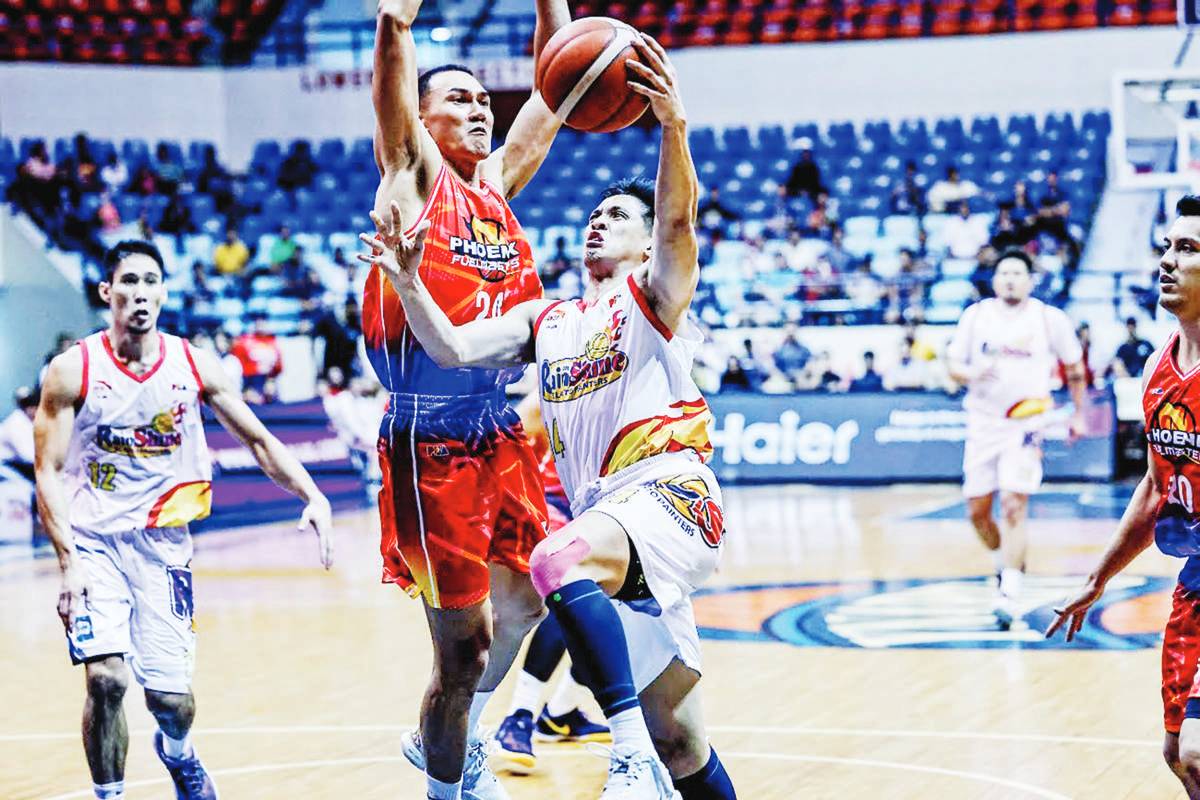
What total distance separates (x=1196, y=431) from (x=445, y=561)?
2046 mm

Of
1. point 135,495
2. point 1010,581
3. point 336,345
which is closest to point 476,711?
point 135,495

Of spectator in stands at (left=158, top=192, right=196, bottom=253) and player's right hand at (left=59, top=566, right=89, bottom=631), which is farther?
spectator in stands at (left=158, top=192, right=196, bottom=253)

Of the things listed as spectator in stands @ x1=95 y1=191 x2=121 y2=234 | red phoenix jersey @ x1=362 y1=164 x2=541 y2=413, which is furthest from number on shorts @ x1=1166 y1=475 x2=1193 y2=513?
spectator in stands @ x1=95 y1=191 x2=121 y2=234

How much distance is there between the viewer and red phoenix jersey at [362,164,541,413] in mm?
4695

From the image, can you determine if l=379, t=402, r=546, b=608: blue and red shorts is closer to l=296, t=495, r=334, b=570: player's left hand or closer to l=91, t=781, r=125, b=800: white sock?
l=296, t=495, r=334, b=570: player's left hand

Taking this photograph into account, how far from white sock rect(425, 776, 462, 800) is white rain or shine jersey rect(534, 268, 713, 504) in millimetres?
964

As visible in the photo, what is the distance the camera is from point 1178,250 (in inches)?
165

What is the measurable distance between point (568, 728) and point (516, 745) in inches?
18.6

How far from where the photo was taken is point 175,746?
5125mm

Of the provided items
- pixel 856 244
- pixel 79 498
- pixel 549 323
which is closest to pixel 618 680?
pixel 549 323

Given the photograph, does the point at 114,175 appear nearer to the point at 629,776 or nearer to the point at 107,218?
the point at 107,218

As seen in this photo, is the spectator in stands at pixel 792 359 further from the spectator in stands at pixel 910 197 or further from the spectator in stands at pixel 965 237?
the spectator in stands at pixel 910 197

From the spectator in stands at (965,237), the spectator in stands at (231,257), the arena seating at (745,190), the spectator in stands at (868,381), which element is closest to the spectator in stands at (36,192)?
the arena seating at (745,190)

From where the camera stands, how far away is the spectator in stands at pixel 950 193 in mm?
19203
